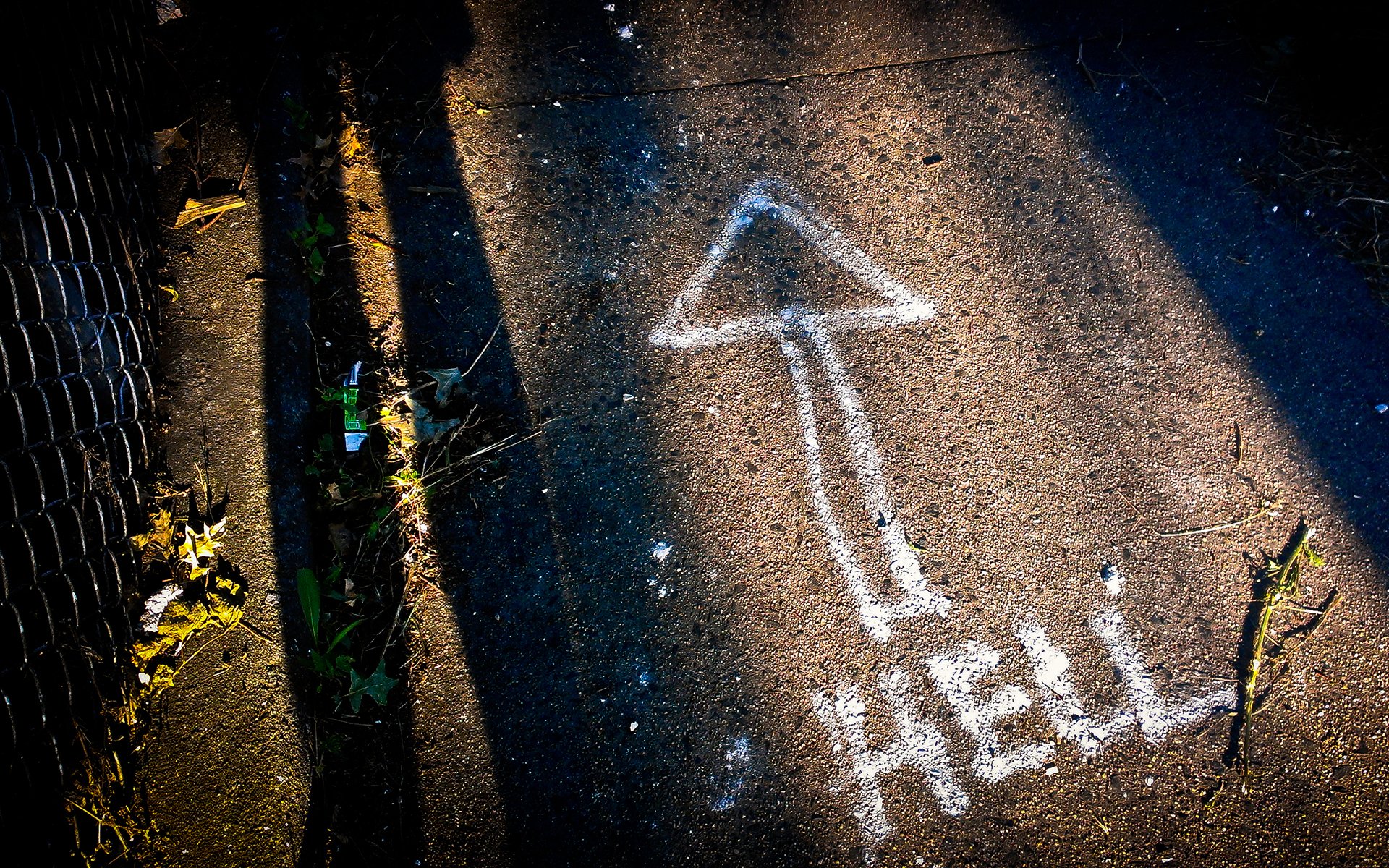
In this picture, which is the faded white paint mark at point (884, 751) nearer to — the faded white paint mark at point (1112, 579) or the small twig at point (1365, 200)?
the faded white paint mark at point (1112, 579)

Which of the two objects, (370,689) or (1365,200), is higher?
(1365,200)

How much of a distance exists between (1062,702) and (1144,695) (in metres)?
0.29

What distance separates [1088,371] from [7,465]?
3312mm

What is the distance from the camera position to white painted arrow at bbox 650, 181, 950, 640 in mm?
2367

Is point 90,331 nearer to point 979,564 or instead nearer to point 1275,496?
point 979,564

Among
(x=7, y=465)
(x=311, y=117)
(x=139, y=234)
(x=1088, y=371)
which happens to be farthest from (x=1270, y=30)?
(x=7, y=465)

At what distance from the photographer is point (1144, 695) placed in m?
2.32

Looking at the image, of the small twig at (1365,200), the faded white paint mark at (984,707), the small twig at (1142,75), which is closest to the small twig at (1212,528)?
the faded white paint mark at (984,707)

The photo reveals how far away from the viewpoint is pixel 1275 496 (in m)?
2.51

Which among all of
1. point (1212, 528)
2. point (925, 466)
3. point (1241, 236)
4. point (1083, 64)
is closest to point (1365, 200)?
point (1241, 236)

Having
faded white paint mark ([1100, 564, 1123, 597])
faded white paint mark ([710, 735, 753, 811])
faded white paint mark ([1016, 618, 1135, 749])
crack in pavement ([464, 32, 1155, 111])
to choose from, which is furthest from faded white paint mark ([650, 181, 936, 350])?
faded white paint mark ([710, 735, 753, 811])

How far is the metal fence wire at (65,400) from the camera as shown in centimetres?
171

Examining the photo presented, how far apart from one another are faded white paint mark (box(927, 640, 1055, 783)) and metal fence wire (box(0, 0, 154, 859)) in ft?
8.13

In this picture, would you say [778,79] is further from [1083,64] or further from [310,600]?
[310,600]
